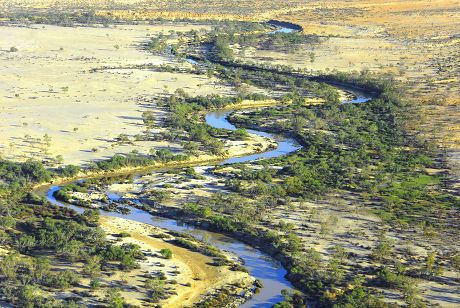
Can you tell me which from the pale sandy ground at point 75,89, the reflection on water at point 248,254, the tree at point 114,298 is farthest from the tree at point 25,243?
the pale sandy ground at point 75,89

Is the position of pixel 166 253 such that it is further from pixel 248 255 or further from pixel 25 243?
pixel 25 243

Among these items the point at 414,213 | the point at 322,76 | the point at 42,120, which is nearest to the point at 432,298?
the point at 414,213

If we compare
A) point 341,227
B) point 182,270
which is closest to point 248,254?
point 182,270

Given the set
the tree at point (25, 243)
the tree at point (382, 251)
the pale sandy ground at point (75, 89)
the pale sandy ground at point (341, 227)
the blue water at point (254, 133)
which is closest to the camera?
the pale sandy ground at point (341, 227)

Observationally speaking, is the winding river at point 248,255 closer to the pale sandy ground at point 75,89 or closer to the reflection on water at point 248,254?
the reflection on water at point 248,254

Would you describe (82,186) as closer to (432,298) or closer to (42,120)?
(42,120)

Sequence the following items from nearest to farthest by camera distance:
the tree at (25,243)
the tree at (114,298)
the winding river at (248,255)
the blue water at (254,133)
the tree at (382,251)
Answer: the tree at (114,298)
the winding river at (248,255)
the tree at (25,243)
the tree at (382,251)
the blue water at (254,133)

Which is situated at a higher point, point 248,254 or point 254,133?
point 254,133

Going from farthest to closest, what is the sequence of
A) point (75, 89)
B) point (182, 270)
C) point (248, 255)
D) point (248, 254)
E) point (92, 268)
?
point (75, 89)
point (248, 254)
point (248, 255)
point (182, 270)
point (92, 268)

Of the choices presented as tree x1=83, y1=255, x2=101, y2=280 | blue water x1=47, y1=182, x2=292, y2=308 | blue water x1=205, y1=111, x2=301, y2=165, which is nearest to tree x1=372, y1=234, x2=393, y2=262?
blue water x1=47, y1=182, x2=292, y2=308
